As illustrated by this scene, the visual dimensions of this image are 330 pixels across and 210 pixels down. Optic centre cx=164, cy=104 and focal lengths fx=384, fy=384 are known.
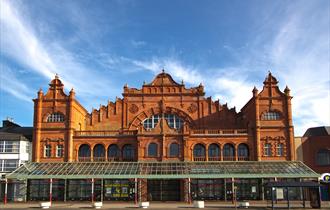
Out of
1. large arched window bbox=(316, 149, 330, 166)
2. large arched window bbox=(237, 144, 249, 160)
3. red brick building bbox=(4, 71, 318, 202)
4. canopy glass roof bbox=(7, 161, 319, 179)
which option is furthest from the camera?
large arched window bbox=(316, 149, 330, 166)

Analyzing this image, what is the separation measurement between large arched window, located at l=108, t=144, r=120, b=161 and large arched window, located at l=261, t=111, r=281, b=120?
2026cm

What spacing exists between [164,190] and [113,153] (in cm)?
899

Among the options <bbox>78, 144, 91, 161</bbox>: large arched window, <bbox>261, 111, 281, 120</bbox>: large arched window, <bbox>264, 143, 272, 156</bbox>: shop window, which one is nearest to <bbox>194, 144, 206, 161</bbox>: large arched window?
→ <bbox>264, 143, 272, 156</bbox>: shop window

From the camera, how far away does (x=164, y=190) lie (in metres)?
48.8

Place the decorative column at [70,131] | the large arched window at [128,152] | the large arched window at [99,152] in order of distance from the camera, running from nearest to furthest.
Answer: the decorative column at [70,131]
the large arched window at [128,152]
the large arched window at [99,152]

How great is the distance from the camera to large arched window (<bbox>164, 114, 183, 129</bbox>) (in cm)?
5562

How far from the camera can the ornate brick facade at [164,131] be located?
5084cm

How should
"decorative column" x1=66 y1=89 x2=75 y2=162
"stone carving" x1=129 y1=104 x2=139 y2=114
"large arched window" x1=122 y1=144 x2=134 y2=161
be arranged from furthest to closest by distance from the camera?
"stone carving" x1=129 y1=104 x2=139 y2=114 < "large arched window" x1=122 y1=144 x2=134 y2=161 < "decorative column" x1=66 y1=89 x2=75 y2=162

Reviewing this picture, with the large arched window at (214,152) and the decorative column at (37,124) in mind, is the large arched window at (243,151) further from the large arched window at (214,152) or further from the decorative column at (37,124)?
the decorative column at (37,124)

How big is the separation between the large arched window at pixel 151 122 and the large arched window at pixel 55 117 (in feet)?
38.3

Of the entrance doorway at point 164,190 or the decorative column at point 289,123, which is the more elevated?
the decorative column at point 289,123

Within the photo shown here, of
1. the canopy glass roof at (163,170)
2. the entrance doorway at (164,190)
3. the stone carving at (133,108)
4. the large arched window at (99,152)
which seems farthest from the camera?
the stone carving at (133,108)

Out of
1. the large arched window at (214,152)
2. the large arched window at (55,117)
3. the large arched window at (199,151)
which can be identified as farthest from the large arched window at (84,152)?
the large arched window at (214,152)

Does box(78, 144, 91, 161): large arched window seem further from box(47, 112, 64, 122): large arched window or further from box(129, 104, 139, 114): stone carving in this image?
box(129, 104, 139, 114): stone carving
